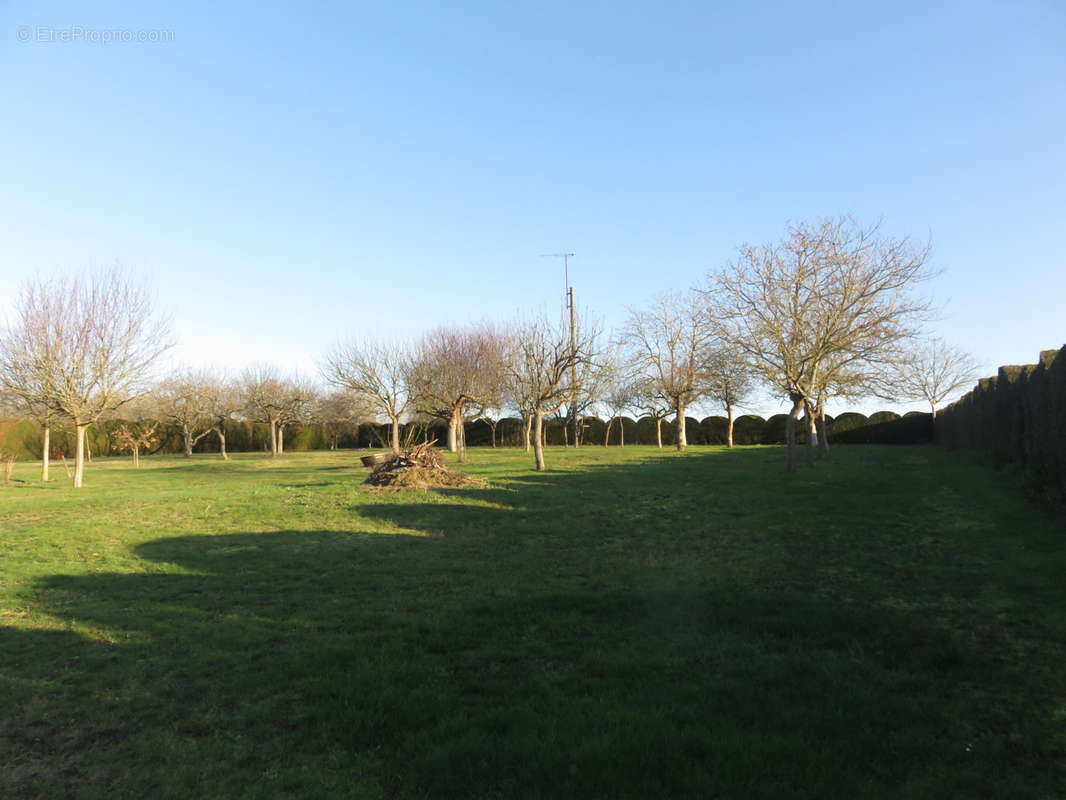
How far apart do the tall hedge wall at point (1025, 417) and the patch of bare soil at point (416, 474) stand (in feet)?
36.7

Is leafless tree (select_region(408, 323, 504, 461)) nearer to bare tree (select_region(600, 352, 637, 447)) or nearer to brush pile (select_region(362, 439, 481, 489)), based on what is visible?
bare tree (select_region(600, 352, 637, 447))

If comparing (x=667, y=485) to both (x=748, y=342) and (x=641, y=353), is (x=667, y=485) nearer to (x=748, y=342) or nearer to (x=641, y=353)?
(x=748, y=342)

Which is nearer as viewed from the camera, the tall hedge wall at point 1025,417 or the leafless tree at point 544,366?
the tall hedge wall at point 1025,417

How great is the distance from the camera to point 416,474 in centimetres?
1427

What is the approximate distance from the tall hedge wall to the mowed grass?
72.2 inches

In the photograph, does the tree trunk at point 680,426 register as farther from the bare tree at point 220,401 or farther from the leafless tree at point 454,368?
the bare tree at point 220,401

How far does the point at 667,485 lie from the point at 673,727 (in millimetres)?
11971

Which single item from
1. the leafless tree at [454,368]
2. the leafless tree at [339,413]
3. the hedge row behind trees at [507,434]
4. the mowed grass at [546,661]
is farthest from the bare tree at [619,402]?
the mowed grass at [546,661]

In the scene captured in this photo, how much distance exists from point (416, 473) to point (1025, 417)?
13588 mm

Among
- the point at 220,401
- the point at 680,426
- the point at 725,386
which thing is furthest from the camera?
the point at 220,401

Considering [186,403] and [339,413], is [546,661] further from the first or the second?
[339,413]

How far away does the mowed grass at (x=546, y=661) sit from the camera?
286 centimetres

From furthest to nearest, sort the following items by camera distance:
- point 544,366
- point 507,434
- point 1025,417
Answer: point 507,434 < point 544,366 < point 1025,417

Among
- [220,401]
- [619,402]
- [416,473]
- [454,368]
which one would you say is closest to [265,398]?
[220,401]
